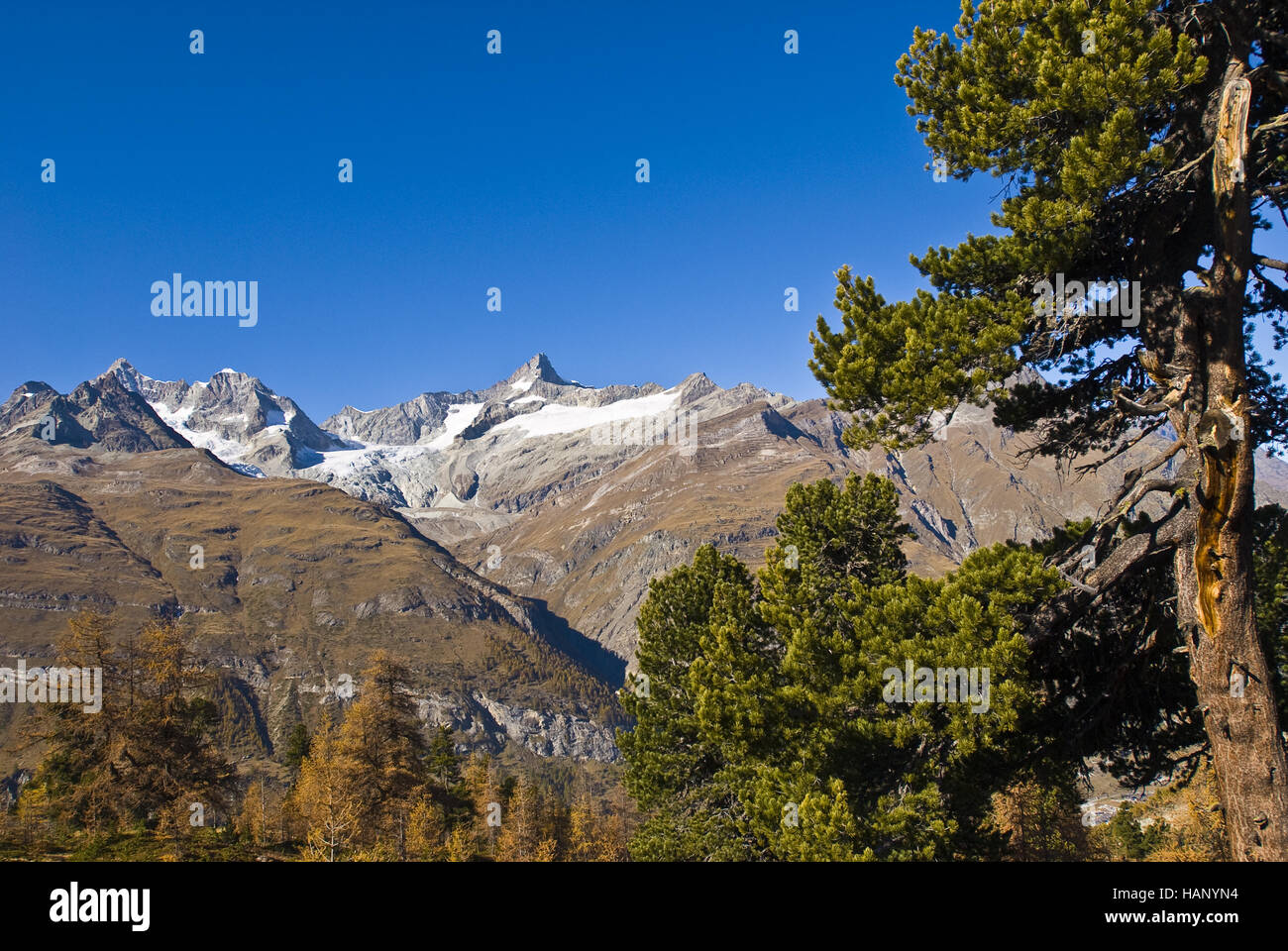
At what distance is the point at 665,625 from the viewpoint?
98.5ft

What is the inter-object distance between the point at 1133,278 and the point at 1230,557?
520cm

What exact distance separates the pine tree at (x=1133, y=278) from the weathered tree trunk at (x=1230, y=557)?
3 cm

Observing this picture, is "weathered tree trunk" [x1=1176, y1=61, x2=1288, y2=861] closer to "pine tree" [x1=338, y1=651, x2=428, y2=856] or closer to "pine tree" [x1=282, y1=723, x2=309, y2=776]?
"pine tree" [x1=338, y1=651, x2=428, y2=856]

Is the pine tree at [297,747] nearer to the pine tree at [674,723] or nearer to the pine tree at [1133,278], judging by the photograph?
the pine tree at [674,723]

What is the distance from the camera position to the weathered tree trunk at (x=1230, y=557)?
11422mm

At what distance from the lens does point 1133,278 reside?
1372cm

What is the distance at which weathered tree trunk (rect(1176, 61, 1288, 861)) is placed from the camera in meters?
11.4

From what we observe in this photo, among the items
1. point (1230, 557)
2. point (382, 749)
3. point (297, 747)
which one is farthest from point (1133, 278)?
point (297, 747)

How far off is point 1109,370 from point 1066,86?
5.98 meters

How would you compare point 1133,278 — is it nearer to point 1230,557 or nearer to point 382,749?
point 1230,557

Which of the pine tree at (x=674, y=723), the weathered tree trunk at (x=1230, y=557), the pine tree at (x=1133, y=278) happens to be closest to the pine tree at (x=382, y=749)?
the pine tree at (x=674, y=723)

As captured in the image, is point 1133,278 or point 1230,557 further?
point 1133,278

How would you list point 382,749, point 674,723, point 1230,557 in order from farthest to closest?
point 382,749 < point 674,723 < point 1230,557
